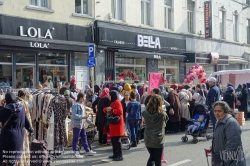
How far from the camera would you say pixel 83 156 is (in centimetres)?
858

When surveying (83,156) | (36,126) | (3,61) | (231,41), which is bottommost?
(83,156)

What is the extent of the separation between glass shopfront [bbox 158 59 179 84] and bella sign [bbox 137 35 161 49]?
1455 mm

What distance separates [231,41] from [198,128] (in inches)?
785

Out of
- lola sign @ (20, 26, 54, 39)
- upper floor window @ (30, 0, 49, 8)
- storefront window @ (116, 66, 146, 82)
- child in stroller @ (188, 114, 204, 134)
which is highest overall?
upper floor window @ (30, 0, 49, 8)

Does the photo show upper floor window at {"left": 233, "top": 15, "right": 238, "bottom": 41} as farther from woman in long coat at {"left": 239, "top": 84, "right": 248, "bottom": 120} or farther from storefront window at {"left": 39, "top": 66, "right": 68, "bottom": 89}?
storefront window at {"left": 39, "top": 66, "right": 68, "bottom": 89}

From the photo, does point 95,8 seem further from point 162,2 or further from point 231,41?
point 231,41

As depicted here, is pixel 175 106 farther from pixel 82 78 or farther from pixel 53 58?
pixel 53 58

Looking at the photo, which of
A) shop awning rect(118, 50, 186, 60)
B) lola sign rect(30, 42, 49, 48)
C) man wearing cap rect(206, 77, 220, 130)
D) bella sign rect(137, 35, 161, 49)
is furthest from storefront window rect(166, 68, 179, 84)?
man wearing cap rect(206, 77, 220, 130)

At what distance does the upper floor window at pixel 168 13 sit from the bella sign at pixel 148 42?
2.03 metres

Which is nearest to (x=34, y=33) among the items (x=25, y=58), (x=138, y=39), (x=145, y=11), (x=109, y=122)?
(x=25, y=58)

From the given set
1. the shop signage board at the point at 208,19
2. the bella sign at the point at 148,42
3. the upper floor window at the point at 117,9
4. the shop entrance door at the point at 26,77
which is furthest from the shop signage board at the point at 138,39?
the shop entrance door at the point at 26,77

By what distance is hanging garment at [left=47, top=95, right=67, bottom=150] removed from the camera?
8.16 metres

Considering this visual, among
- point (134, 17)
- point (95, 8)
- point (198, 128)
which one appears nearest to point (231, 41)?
point (134, 17)

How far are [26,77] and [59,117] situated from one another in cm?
715
